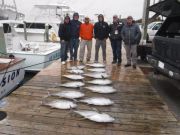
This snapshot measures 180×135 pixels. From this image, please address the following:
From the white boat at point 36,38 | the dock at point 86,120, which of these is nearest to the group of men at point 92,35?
the white boat at point 36,38

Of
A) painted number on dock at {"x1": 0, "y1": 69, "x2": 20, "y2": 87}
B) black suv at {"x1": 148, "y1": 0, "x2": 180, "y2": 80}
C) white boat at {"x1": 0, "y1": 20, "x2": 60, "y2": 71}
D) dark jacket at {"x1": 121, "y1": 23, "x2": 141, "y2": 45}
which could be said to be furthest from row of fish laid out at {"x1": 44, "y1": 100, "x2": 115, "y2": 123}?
white boat at {"x1": 0, "y1": 20, "x2": 60, "y2": 71}

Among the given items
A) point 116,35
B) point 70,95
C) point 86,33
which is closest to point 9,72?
point 86,33

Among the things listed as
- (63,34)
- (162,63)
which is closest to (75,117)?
(162,63)

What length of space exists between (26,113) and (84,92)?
5.21 ft

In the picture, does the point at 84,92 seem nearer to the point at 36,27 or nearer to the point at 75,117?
the point at 75,117

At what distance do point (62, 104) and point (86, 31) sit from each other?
5.28 metres

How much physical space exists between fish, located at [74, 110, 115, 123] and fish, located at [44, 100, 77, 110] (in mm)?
317

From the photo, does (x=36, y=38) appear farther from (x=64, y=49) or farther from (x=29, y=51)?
(x=64, y=49)

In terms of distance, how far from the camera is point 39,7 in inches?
795

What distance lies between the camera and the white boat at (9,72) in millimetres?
8328

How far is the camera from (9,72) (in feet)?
29.2

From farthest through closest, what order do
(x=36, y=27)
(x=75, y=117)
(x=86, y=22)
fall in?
1. (x=36, y=27)
2. (x=86, y=22)
3. (x=75, y=117)

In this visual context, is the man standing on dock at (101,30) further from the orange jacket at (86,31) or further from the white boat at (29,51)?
the white boat at (29,51)

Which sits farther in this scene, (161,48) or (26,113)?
(161,48)
